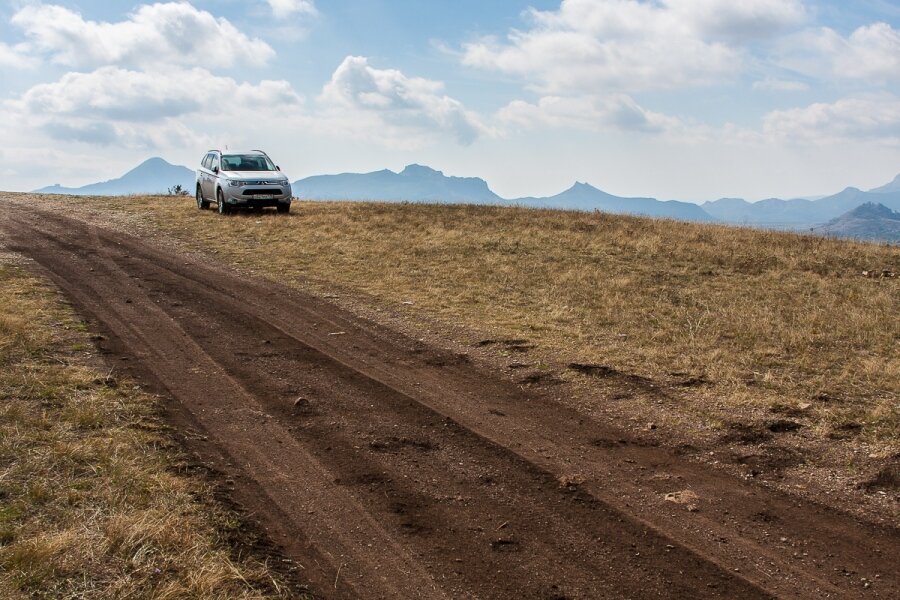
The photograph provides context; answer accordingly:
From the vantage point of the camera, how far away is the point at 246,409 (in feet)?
23.2

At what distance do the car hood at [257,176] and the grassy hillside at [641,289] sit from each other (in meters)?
1.21

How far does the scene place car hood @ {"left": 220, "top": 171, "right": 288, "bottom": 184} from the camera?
74.5 feet

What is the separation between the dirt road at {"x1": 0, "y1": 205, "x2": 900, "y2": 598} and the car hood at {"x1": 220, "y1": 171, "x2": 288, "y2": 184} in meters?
14.0

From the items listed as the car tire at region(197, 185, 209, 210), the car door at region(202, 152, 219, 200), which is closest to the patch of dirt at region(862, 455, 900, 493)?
the car door at region(202, 152, 219, 200)

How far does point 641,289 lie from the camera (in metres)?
14.1

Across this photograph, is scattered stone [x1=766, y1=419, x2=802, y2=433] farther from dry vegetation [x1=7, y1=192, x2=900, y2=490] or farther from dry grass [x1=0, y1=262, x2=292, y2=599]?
dry grass [x1=0, y1=262, x2=292, y2=599]

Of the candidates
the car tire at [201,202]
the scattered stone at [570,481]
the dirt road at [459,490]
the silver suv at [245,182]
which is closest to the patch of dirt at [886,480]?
the dirt road at [459,490]

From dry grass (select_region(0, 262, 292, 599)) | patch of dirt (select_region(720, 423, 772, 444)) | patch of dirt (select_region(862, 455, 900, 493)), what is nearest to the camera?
dry grass (select_region(0, 262, 292, 599))

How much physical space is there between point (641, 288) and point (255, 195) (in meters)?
13.7

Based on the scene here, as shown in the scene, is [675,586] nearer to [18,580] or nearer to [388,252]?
[18,580]

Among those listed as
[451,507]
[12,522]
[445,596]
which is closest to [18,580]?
[12,522]

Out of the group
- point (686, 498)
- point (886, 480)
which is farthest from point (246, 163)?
point (886, 480)

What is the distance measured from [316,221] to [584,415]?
16.0 meters

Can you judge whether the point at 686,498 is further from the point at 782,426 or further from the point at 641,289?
the point at 641,289
